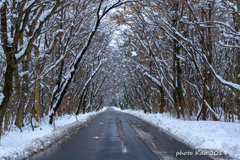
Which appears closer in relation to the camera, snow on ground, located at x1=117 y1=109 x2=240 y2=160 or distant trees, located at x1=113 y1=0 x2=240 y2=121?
snow on ground, located at x1=117 y1=109 x2=240 y2=160

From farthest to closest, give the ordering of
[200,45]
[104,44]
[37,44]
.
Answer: [104,44] < [200,45] < [37,44]

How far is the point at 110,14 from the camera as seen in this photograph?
73.4ft

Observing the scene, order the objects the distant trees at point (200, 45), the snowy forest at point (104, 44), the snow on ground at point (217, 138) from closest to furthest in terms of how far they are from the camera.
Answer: the snow on ground at point (217, 138) → the snowy forest at point (104, 44) → the distant trees at point (200, 45)

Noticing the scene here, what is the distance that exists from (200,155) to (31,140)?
20.6 feet

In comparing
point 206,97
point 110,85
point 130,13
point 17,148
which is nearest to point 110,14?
point 130,13

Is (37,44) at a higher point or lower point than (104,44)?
lower

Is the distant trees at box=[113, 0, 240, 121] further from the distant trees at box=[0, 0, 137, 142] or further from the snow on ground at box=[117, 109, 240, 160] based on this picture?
the distant trees at box=[0, 0, 137, 142]

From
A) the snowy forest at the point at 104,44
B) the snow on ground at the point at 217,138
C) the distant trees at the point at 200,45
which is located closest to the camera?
the snow on ground at the point at 217,138

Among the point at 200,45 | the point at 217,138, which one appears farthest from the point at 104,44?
the point at 217,138

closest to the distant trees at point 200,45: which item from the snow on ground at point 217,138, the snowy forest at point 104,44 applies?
the snowy forest at point 104,44

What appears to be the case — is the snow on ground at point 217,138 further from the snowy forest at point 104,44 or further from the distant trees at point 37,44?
the distant trees at point 37,44

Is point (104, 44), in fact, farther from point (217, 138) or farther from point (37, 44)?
point (217, 138)

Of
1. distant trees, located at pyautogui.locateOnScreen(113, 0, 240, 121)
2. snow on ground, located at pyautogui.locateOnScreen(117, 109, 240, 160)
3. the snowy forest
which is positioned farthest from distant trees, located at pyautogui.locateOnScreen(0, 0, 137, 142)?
snow on ground, located at pyautogui.locateOnScreen(117, 109, 240, 160)

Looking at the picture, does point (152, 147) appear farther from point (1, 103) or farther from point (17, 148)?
point (1, 103)
